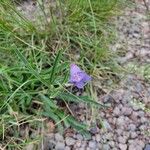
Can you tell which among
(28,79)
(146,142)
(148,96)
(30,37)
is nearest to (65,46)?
(30,37)

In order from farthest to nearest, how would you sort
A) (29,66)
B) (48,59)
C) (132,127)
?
(48,59)
(132,127)
(29,66)

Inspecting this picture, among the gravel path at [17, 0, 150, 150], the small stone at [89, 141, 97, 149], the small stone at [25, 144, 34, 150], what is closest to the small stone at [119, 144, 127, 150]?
the gravel path at [17, 0, 150, 150]

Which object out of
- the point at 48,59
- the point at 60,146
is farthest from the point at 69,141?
the point at 48,59

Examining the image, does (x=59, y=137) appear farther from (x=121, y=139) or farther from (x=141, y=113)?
(x=141, y=113)

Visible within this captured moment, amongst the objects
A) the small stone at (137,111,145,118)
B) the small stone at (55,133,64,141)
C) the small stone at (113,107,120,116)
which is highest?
the small stone at (55,133,64,141)

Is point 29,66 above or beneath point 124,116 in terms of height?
above

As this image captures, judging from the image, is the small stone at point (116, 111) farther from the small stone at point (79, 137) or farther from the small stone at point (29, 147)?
the small stone at point (29, 147)

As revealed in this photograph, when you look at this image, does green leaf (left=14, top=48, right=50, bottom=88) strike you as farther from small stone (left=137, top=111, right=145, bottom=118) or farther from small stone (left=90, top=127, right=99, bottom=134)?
small stone (left=137, top=111, right=145, bottom=118)
